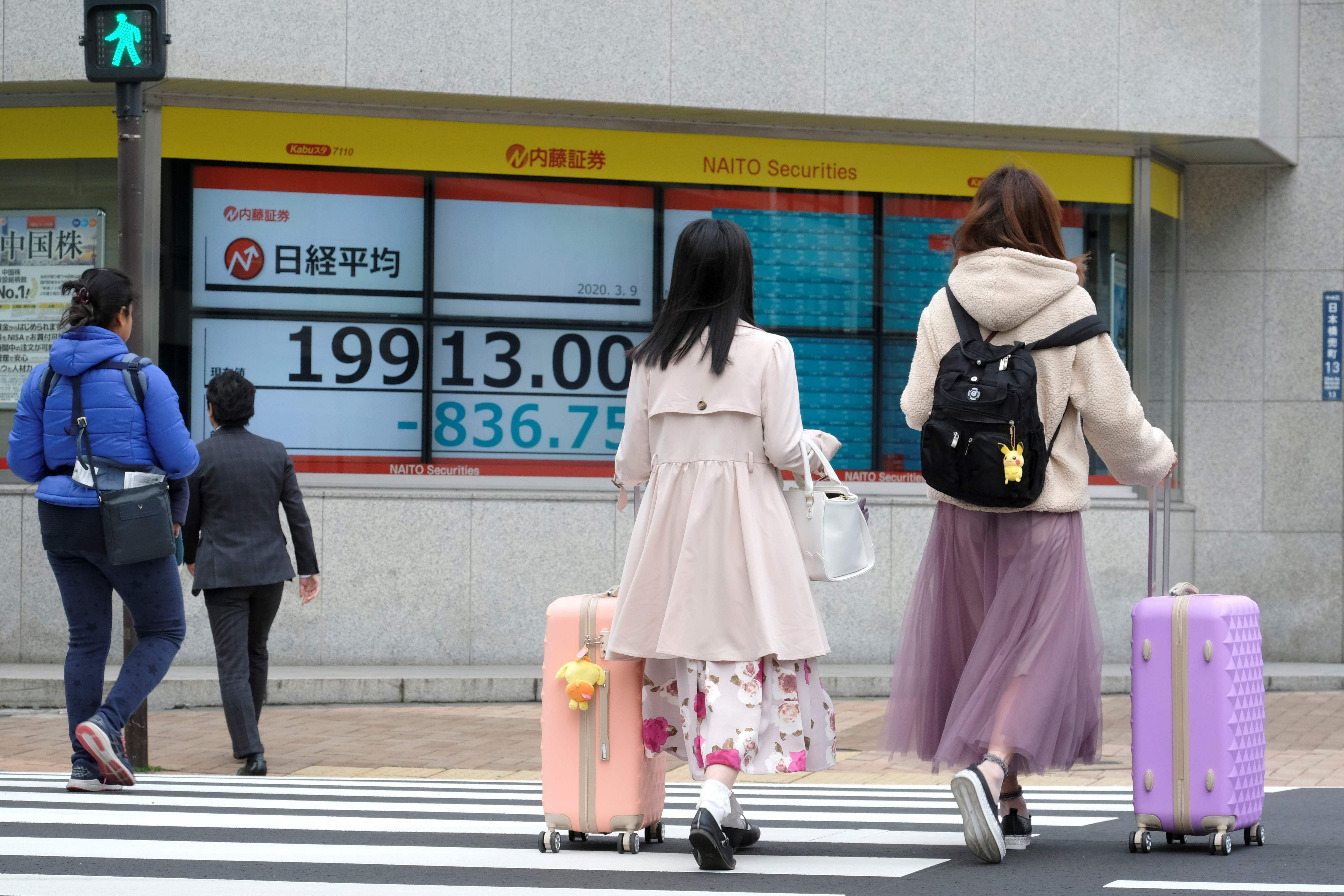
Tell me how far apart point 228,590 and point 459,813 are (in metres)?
2.23

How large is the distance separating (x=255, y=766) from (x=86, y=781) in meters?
1.16

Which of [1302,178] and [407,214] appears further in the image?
[1302,178]

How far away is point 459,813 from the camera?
18.5ft

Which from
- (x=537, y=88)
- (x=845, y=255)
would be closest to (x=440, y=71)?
(x=537, y=88)

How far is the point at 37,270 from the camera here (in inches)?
440

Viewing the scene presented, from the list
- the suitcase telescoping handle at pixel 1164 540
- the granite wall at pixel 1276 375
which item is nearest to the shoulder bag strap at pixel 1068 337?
the suitcase telescoping handle at pixel 1164 540

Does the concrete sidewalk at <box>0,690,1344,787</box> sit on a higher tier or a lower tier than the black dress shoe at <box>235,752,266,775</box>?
lower

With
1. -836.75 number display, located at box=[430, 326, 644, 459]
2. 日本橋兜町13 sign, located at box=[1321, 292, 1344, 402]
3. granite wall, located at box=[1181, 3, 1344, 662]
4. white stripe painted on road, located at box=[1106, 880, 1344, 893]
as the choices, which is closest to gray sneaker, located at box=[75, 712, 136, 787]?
white stripe painted on road, located at box=[1106, 880, 1344, 893]

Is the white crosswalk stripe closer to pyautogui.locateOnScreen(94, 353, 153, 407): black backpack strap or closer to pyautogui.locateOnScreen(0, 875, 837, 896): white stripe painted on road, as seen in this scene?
pyautogui.locateOnScreen(0, 875, 837, 896): white stripe painted on road

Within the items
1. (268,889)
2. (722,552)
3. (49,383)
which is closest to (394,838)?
(268,889)

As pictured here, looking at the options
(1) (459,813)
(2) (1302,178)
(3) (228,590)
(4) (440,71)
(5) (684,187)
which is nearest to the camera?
(1) (459,813)

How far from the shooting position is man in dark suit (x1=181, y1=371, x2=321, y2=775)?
7371 millimetres

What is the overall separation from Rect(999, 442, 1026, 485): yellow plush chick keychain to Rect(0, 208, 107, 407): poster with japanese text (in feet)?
26.5

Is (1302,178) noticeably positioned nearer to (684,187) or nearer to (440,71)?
(684,187)
